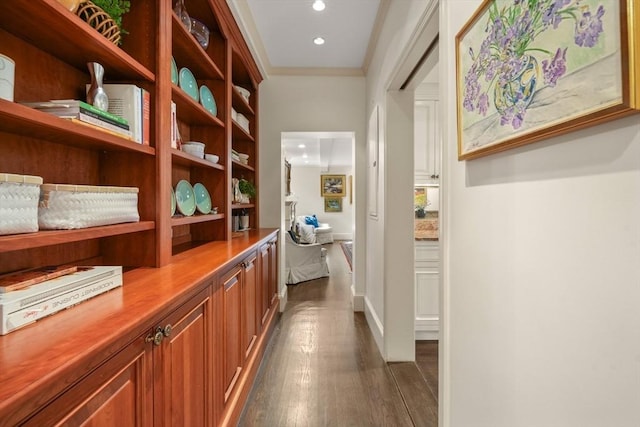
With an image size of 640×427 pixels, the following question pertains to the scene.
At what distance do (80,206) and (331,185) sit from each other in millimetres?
9193

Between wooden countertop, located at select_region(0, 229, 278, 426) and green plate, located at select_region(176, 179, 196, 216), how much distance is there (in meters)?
0.71

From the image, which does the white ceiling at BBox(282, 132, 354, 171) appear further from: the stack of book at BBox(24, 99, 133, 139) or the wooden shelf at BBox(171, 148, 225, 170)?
the stack of book at BBox(24, 99, 133, 139)

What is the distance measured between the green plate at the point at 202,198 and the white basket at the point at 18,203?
3.99 feet

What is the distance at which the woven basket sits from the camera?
106 centimetres

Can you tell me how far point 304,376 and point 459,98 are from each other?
2001 mm

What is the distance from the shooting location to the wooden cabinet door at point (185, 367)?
3.00ft

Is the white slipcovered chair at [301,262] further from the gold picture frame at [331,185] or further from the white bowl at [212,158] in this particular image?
the gold picture frame at [331,185]

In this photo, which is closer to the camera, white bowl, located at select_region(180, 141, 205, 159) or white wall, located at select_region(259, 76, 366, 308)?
white bowl, located at select_region(180, 141, 205, 159)

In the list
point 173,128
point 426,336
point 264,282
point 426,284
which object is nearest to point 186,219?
point 173,128

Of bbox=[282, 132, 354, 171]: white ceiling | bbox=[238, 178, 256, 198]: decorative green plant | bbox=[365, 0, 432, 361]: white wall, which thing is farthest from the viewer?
bbox=[282, 132, 354, 171]: white ceiling

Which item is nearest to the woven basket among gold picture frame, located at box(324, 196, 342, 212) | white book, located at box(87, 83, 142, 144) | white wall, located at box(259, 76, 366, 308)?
white book, located at box(87, 83, 142, 144)

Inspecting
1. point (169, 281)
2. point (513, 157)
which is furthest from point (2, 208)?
point (513, 157)

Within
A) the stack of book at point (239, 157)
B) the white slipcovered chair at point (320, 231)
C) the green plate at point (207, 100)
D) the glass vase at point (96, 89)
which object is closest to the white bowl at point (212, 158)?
the green plate at point (207, 100)

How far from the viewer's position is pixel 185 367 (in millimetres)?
1066
